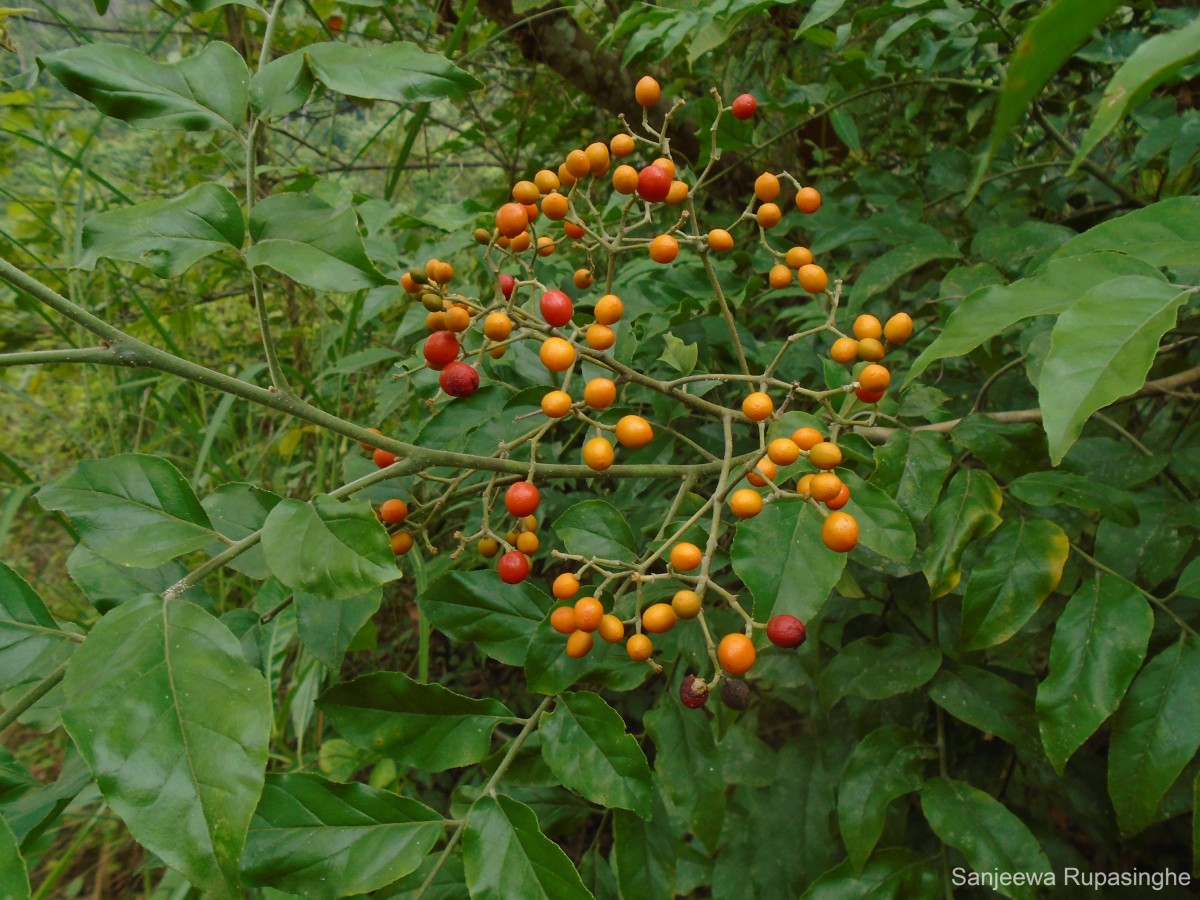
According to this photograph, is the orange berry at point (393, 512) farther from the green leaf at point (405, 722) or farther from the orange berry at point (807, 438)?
the orange berry at point (807, 438)

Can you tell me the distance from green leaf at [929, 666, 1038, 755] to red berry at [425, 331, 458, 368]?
2.80 ft

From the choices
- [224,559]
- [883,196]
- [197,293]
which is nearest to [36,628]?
[224,559]

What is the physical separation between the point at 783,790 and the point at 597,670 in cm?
55

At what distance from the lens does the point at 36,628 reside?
2.45 ft

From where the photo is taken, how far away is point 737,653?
0.74 metres


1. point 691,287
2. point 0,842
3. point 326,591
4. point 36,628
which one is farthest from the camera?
point 691,287

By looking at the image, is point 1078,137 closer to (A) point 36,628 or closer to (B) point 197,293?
(A) point 36,628

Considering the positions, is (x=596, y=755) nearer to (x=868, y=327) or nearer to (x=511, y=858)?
(x=511, y=858)

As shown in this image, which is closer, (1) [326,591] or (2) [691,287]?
(1) [326,591]

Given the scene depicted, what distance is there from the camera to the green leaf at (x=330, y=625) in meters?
0.86

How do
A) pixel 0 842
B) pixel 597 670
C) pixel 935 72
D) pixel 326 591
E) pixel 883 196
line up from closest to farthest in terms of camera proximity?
pixel 0 842 < pixel 326 591 < pixel 597 670 < pixel 883 196 < pixel 935 72

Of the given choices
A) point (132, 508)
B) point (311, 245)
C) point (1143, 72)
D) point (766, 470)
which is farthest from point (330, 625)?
point (1143, 72)

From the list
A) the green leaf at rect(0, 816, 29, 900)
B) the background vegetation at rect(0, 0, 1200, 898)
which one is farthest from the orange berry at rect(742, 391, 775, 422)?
the green leaf at rect(0, 816, 29, 900)

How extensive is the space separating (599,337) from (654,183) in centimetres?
25
